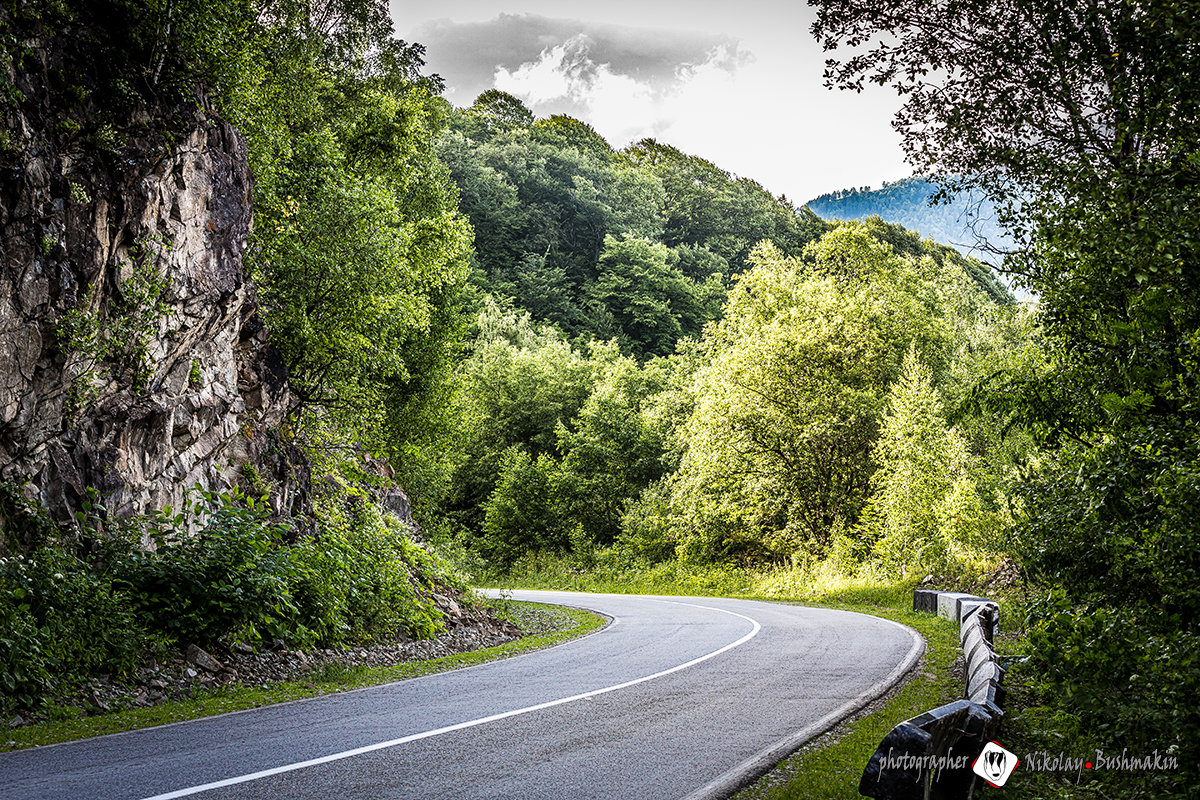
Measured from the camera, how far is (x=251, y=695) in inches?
375

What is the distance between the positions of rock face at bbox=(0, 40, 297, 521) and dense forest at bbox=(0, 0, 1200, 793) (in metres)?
0.34

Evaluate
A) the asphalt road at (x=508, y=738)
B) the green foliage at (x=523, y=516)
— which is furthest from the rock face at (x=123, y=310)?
the green foliage at (x=523, y=516)

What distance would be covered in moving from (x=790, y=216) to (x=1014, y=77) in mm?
57708

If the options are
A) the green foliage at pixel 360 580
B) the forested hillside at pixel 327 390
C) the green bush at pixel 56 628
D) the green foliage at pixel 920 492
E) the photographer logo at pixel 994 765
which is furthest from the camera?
the green foliage at pixel 920 492

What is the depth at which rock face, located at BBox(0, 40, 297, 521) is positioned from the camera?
32.8 ft

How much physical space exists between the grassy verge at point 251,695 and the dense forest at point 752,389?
90 centimetres

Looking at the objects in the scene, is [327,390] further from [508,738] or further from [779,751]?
[779,751]

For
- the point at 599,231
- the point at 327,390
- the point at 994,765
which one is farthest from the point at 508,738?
the point at 599,231

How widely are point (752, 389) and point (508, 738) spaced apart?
79.4 ft

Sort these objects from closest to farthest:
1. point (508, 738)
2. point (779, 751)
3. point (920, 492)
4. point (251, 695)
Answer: point (779, 751) → point (508, 738) → point (251, 695) → point (920, 492)

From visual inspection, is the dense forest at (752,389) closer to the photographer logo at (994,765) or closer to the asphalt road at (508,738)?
the photographer logo at (994,765)

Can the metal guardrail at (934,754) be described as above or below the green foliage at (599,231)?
below

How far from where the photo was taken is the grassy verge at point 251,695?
751cm

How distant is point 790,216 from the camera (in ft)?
216
